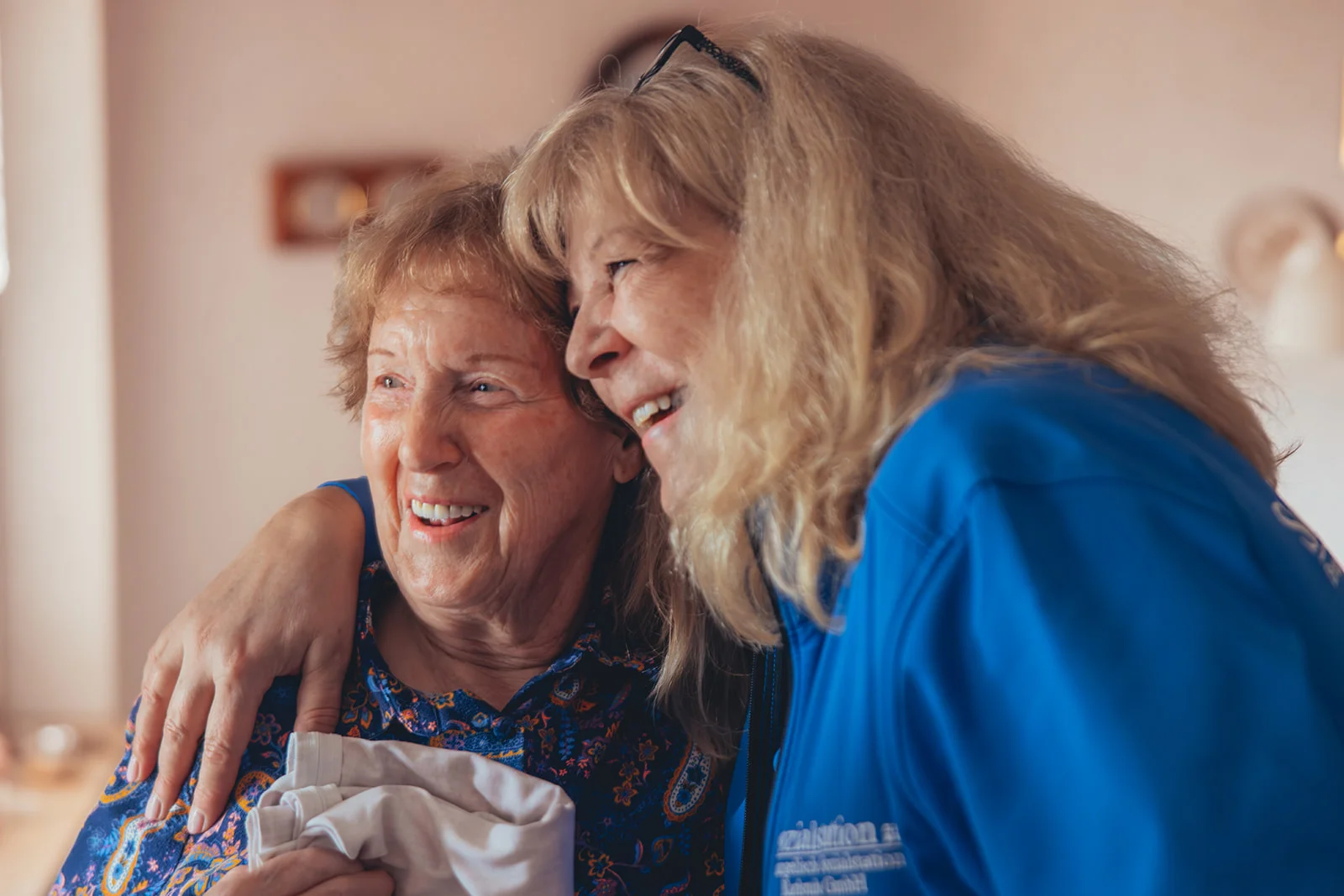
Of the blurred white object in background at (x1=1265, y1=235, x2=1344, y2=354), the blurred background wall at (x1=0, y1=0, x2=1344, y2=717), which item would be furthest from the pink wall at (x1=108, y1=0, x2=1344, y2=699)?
the blurred white object in background at (x1=1265, y1=235, x2=1344, y2=354)

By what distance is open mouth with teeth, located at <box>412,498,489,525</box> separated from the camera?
125cm

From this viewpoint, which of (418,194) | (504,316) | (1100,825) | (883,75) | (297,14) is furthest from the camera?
(297,14)

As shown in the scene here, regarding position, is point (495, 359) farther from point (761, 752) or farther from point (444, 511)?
point (761, 752)

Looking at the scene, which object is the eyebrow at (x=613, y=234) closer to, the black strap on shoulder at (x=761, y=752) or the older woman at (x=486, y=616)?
the older woman at (x=486, y=616)

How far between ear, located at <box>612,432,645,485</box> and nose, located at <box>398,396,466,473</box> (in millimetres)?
190

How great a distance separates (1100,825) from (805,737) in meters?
0.30

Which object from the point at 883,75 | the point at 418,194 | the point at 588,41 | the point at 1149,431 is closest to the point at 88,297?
the point at 588,41

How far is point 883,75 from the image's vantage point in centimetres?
103

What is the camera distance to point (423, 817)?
1079 millimetres

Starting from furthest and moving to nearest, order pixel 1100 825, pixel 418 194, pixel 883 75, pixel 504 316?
pixel 418 194
pixel 504 316
pixel 883 75
pixel 1100 825

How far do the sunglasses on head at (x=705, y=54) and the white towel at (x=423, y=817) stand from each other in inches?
26.7

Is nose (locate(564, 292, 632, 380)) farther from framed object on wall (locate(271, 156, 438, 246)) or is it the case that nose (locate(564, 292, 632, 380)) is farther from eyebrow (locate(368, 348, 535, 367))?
framed object on wall (locate(271, 156, 438, 246))

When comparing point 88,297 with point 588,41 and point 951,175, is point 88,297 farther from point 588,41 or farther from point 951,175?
point 951,175

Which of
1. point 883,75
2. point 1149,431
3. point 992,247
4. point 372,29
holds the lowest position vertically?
point 1149,431
